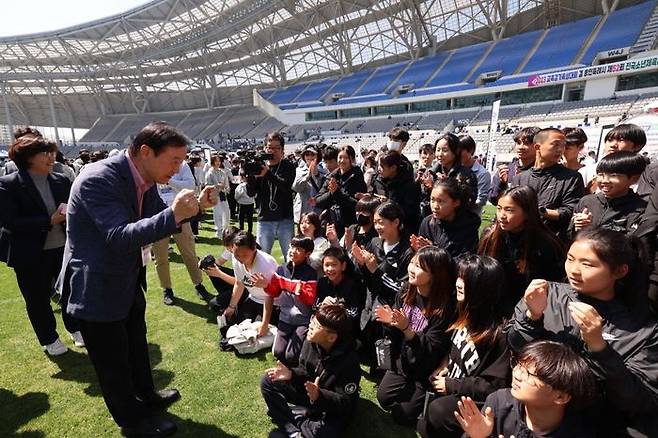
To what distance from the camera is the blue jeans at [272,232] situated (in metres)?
4.25

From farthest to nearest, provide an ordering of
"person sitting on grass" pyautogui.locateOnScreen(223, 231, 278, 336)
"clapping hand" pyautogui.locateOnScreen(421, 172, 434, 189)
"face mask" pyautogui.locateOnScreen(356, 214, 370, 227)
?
1. "clapping hand" pyautogui.locateOnScreen(421, 172, 434, 189)
2. "face mask" pyautogui.locateOnScreen(356, 214, 370, 227)
3. "person sitting on grass" pyautogui.locateOnScreen(223, 231, 278, 336)

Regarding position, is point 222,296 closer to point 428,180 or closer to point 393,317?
point 393,317

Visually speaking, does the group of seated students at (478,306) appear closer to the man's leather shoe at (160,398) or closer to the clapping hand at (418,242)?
the clapping hand at (418,242)

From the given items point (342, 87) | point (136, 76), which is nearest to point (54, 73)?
point (136, 76)

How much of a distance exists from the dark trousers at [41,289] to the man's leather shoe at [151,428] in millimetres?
1127

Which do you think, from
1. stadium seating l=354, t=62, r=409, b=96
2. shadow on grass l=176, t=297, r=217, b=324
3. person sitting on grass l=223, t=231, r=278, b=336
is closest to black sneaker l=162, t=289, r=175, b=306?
shadow on grass l=176, t=297, r=217, b=324

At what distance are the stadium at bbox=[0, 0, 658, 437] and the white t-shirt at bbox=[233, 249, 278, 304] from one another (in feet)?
1.83

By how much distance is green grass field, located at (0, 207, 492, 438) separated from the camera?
231 cm

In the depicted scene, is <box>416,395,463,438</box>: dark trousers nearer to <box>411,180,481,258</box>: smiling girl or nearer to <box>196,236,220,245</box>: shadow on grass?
<box>411,180,481,258</box>: smiling girl

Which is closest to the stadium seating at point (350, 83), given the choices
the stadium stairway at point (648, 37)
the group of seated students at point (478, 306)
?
the stadium stairway at point (648, 37)

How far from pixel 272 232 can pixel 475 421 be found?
123 inches

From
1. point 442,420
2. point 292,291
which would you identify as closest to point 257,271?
point 292,291

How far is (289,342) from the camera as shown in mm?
2840

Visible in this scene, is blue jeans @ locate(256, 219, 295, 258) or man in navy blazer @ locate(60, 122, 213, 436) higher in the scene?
man in navy blazer @ locate(60, 122, 213, 436)
